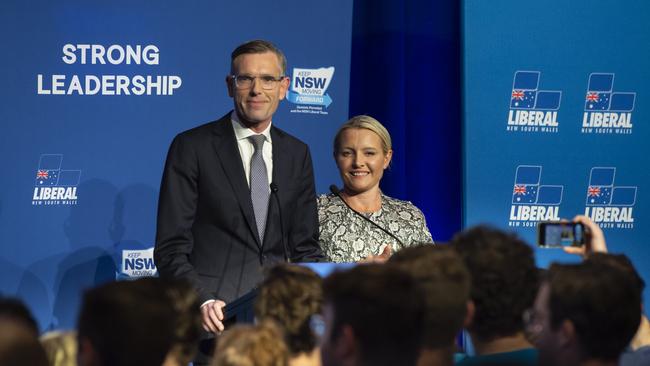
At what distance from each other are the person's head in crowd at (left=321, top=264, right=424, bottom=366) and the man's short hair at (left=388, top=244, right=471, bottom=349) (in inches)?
8.9

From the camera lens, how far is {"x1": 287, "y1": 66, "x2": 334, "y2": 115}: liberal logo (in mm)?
6629

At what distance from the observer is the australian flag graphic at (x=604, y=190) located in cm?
673

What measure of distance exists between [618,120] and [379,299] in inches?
185

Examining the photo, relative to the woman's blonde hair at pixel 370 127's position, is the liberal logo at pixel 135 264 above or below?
below

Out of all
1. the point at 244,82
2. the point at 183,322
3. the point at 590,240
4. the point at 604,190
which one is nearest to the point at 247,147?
the point at 244,82

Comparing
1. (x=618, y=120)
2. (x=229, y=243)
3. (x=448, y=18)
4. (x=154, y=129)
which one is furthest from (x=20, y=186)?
(x=618, y=120)

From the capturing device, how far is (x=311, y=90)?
21.8 ft

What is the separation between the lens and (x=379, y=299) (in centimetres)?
249

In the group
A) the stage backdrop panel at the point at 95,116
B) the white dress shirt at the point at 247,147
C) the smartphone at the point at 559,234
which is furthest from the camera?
the stage backdrop panel at the point at 95,116

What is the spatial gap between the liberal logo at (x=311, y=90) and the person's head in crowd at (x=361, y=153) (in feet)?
4.00

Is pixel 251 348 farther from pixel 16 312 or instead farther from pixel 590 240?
pixel 590 240

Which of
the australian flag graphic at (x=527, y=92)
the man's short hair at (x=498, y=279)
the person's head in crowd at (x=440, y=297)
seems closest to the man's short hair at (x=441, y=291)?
the person's head in crowd at (x=440, y=297)

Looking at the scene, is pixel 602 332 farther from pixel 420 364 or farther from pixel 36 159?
pixel 36 159

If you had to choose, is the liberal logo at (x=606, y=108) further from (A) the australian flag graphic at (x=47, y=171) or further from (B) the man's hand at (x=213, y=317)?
(B) the man's hand at (x=213, y=317)
